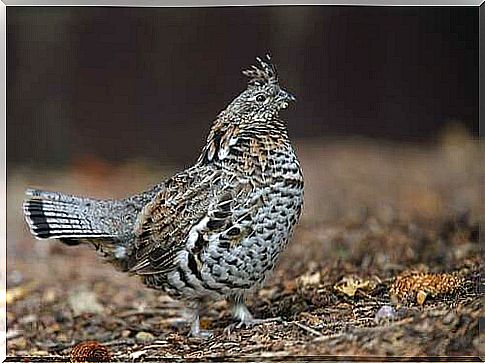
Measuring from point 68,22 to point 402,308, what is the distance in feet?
3.31

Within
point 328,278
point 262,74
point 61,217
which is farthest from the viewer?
point 328,278

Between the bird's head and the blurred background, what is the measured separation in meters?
0.07

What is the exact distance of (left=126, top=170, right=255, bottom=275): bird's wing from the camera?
2037 mm

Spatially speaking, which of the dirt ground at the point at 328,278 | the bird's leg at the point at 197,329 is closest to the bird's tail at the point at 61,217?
the dirt ground at the point at 328,278

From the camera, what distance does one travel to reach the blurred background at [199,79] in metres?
2.21

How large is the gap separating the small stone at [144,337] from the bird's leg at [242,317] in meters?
0.18

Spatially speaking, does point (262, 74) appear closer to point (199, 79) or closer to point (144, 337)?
point (199, 79)

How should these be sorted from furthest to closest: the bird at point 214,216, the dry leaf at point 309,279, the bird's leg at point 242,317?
the dry leaf at point 309,279 < the bird's leg at point 242,317 < the bird at point 214,216

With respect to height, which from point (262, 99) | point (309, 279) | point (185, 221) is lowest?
point (309, 279)

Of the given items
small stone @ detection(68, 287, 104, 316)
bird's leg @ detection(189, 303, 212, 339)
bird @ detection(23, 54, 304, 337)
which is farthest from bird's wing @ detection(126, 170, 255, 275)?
small stone @ detection(68, 287, 104, 316)

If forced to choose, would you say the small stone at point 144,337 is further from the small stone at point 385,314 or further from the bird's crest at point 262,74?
the bird's crest at point 262,74

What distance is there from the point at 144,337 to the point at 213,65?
65 centimetres

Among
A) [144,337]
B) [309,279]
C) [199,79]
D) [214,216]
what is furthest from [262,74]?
[144,337]

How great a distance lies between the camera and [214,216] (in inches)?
80.3
